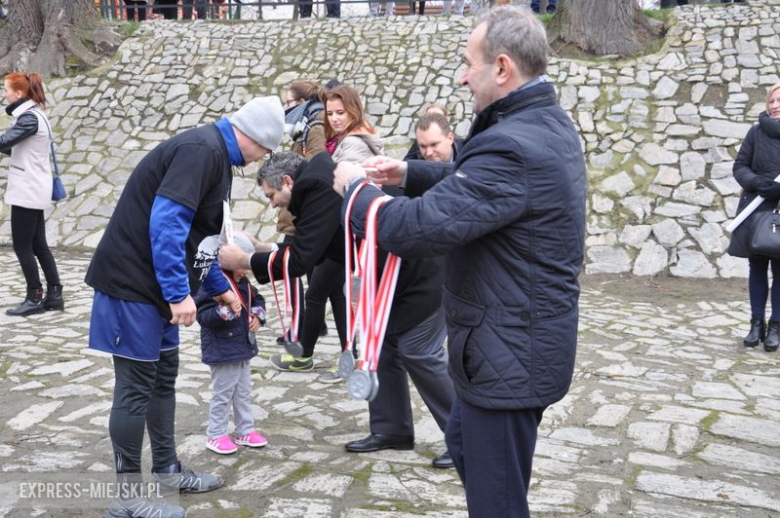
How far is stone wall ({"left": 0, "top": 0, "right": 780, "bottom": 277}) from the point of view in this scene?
980 cm

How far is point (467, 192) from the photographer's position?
2305 mm

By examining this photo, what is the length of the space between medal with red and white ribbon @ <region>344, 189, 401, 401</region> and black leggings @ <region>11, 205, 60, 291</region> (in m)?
4.92

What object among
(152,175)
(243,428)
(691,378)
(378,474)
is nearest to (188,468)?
(243,428)

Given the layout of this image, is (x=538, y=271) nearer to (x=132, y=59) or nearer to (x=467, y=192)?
(x=467, y=192)

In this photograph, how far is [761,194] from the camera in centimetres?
653

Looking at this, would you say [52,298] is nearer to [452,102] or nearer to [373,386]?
[373,386]

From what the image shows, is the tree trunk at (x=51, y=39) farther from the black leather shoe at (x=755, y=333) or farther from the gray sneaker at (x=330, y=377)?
the black leather shoe at (x=755, y=333)

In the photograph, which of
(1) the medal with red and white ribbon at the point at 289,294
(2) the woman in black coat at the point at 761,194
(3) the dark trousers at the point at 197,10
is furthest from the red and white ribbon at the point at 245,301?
(3) the dark trousers at the point at 197,10

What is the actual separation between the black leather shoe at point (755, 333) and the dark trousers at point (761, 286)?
0.16 feet

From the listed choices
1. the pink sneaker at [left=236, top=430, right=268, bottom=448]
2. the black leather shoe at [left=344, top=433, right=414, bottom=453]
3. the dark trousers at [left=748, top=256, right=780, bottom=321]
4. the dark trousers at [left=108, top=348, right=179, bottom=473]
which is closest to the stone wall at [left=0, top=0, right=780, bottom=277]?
the dark trousers at [left=748, top=256, right=780, bottom=321]

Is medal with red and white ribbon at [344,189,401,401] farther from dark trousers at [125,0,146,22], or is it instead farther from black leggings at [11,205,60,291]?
dark trousers at [125,0,146,22]

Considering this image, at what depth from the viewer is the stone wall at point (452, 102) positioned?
980 centimetres

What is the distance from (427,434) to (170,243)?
2.04 metres

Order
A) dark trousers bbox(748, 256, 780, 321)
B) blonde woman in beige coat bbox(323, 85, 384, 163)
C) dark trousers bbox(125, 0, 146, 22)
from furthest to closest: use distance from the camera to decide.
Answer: dark trousers bbox(125, 0, 146, 22)
dark trousers bbox(748, 256, 780, 321)
blonde woman in beige coat bbox(323, 85, 384, 163)
